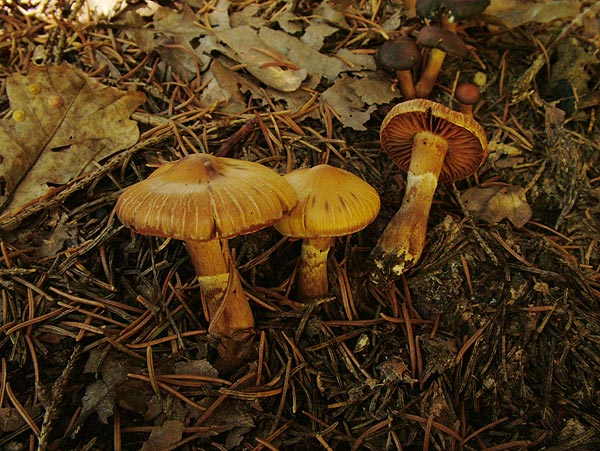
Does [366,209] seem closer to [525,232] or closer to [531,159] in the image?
[525,232]

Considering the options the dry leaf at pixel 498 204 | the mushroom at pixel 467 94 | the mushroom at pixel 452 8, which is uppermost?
the mushroom at pixel 452 8

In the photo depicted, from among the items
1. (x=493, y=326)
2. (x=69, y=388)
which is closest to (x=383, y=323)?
(x=493, y=326)

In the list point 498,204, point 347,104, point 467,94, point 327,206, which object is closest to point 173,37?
point 347,104

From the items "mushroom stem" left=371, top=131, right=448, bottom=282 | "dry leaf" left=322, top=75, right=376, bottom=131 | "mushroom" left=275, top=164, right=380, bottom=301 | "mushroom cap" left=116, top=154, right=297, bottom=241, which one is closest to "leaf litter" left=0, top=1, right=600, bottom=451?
"dry leaf" left=322, top=75, right=376, bottom=131

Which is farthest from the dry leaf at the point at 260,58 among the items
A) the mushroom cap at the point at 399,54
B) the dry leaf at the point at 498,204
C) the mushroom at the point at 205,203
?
the dry leaf at the point at 498,204

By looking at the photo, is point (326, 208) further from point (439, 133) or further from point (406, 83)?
point (406, 83)

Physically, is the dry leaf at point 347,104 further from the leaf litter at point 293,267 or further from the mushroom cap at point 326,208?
the mushroom cap at point 326,208
